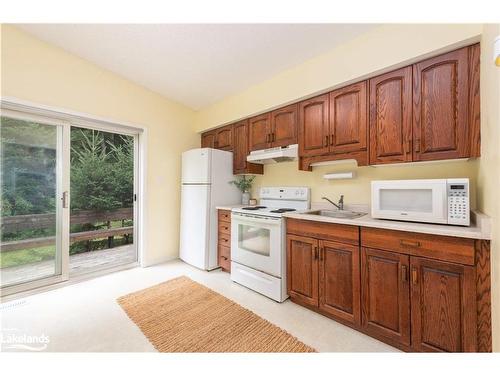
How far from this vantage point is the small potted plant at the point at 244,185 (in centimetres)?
328

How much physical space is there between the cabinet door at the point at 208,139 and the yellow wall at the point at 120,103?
0.44 feet

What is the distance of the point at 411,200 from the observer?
62.4 inches

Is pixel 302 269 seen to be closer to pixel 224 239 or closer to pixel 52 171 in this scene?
pixel 224 239

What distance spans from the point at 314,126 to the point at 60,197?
122 inches

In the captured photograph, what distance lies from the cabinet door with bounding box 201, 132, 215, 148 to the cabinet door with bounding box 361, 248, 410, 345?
2754mm

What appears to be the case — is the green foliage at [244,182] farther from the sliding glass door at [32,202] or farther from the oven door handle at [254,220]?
the sliding glass door at [32,202]

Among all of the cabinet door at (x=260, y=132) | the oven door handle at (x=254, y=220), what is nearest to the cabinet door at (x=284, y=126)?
the cabinet door at (x=260, y=132)

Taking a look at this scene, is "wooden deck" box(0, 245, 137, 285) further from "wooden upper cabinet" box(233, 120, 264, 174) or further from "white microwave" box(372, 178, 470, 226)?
"white microwave" box(372, 178, 470, 226)

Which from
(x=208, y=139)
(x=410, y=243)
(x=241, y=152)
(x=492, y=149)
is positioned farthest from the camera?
(x=208, y=139)

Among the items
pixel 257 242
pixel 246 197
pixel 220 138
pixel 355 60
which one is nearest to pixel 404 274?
pixel 257 242

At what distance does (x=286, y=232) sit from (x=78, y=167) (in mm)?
2803

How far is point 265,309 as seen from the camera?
2047mm
